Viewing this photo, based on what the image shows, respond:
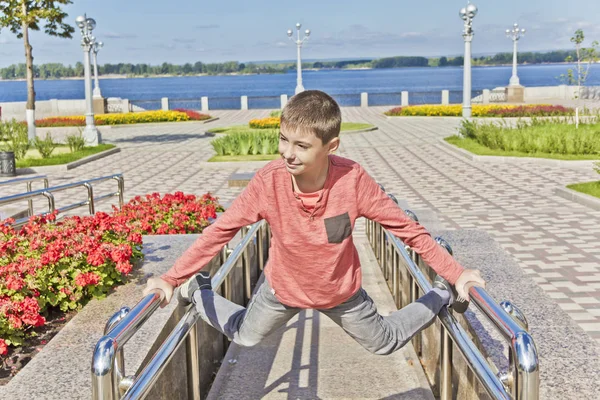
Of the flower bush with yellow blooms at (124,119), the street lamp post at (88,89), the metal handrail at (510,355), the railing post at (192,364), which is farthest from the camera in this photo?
the flower bush with yellow blooms at (124,119)

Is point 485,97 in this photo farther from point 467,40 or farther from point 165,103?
point 467,40

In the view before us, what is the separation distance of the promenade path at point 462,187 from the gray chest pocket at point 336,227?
3.41 meters

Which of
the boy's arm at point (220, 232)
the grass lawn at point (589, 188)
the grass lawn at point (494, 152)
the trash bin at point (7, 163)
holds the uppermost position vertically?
the boy's arm at point (220, 232)

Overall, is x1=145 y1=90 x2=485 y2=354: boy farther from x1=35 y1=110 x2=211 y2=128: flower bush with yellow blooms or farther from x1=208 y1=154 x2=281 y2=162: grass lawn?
x1=35 y1=110 x2=211 y2=128: flower bush with yellow blooms

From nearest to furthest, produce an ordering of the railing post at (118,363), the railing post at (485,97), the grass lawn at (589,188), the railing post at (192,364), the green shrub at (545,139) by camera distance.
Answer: the railing post at (118,363), the railing post at (192,364), the grass lawn at (589,188), the green shrub at (545,139), the railing post at (485,97)

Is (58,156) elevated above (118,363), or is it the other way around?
(118,363)

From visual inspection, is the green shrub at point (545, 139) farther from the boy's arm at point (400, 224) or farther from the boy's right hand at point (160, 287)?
the boy's right hand at point (160, 287)

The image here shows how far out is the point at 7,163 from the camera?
17.6 metres

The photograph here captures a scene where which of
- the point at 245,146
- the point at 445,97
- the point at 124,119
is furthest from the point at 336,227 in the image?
the point at 445,97

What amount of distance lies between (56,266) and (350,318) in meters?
2.79

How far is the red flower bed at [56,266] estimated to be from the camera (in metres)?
4.57

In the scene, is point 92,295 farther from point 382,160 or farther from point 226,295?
point 382,160

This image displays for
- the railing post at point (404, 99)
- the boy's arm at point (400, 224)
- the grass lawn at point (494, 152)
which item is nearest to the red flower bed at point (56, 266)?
the boy's arm at point (400, 224)

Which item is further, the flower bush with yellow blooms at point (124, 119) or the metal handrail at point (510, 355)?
the flower bush with yellow blooms at point (124, 119)
